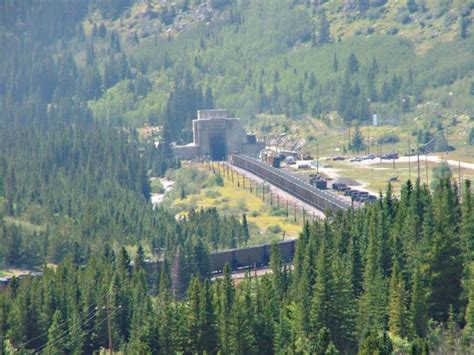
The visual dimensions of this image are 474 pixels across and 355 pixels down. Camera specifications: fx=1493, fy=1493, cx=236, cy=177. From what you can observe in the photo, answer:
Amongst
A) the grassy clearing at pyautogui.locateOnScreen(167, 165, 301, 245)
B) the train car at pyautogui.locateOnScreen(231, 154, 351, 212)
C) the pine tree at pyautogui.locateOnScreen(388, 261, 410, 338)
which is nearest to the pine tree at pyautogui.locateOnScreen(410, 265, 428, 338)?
the pine tree at pyautogui.locateOnScreen(388, 261, 410, 338)

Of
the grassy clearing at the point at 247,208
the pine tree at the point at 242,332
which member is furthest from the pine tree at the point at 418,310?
the grassy clearing at the point at 247,208

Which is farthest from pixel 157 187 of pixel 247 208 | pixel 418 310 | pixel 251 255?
pixel 418 310

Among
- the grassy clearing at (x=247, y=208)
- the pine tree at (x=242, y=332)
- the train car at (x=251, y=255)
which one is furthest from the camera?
the grassy clearing at (x=247, y=208)

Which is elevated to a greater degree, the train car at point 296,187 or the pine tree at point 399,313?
the pine tree at point 399,313

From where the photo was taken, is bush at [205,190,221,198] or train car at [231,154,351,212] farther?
bush at [205,190,221,198]

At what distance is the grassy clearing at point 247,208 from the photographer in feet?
458

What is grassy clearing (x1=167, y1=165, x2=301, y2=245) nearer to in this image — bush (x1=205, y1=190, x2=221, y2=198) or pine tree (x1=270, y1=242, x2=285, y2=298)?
bush (x1=205, y1=190, x2=221, y2=198)

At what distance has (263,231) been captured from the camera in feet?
463

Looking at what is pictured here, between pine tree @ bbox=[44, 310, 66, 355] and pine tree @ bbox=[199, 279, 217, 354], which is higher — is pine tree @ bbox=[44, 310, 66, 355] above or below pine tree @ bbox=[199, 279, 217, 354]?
below

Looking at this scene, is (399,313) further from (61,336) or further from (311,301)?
(61,336)

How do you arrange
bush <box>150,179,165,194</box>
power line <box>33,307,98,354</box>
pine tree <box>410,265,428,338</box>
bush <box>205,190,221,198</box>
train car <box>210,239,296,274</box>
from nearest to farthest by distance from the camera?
pine tree <box>410,265,428,338</box> → power line <box>33,307,98,354</box> → train car <box>210,239,296,274</box> → bush <box>205,190,221,198</box> → bush <box>150,179,165,194</box>

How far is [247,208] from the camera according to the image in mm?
158000

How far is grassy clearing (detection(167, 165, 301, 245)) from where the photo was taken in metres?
140

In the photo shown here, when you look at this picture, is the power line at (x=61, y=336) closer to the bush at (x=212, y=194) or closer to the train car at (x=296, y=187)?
the train car at (x=296, y=187)
